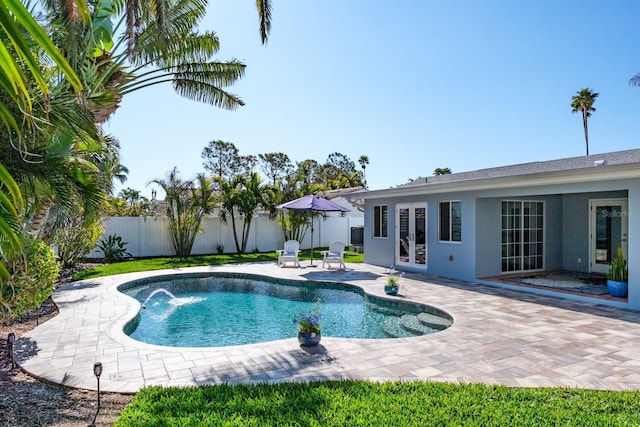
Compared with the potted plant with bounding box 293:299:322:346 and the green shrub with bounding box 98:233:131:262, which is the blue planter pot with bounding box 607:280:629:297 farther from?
the green shrub with bounding box 98:233:131:262

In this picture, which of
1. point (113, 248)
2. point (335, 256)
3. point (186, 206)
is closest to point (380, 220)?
point (335, 256)

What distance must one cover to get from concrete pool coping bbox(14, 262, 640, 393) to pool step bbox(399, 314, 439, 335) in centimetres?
63

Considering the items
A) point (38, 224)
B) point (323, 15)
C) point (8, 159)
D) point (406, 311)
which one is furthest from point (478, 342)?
point (323, 15)

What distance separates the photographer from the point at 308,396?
14.9 feet

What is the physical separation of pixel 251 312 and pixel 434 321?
15.3 feet

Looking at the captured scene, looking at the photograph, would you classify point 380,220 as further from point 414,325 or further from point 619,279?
point 619,279

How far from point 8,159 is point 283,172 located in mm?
46075

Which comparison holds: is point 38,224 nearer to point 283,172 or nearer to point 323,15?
point 323,15

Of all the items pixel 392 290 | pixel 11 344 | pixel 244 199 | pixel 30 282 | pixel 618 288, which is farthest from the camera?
pixel 244 199

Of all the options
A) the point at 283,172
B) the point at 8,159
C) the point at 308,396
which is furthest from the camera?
the point at 283,172

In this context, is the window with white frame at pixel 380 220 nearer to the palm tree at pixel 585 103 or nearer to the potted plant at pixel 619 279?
the potted plant at pixel 619 279

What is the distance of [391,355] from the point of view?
6148 millimetres

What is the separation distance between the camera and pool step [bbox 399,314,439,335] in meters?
A: 8.25

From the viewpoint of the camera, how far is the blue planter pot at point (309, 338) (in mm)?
6441
